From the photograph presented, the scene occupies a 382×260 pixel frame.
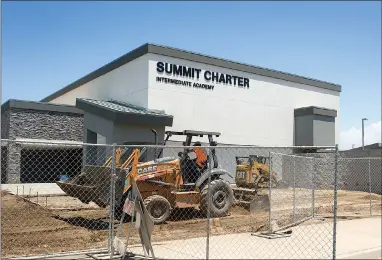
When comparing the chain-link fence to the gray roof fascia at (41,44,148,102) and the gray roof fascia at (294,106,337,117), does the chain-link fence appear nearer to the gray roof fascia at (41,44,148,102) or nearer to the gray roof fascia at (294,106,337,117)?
the gray roof fascia at (41,44,148,102)

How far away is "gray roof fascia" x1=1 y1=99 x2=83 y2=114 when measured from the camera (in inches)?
1016

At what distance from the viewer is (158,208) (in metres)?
11.2

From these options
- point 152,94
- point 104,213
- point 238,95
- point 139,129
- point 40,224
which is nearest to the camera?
point 40,224

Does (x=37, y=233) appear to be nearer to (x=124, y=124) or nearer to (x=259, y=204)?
(x=259, y=204)

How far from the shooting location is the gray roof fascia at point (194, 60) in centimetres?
2464

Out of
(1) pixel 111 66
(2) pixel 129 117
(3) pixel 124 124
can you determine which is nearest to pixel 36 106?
(1) pixel 111 66

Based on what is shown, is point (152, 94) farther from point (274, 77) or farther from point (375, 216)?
point (375, 216)

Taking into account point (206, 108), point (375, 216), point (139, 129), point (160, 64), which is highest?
point (160, 64)

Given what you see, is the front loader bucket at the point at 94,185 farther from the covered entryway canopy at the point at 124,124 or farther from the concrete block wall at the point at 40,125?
the concrete block wall at the point at 40,125

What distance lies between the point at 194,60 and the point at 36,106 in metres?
10.3

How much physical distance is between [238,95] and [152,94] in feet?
21.7

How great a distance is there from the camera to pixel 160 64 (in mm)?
24547

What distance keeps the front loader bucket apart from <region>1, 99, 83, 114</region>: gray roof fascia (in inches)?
637

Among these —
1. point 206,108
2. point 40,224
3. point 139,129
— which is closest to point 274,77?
point 206,108
